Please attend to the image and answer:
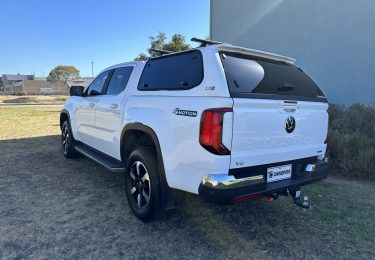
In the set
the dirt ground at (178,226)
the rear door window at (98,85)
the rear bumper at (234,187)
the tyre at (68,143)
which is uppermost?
the rear door window at (98,85)

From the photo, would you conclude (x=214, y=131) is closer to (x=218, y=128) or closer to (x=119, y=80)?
(x=218, y=128)

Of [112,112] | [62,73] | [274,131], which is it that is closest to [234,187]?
[274,131]

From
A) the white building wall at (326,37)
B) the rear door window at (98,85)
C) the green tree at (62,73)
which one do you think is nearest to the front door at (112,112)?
the rear door window at (98,85)

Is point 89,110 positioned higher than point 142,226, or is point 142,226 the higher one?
point 89,110

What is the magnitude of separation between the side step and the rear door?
2.01 metres

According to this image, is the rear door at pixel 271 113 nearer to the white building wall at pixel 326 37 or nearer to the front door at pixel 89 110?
the front door at pixel 89 110

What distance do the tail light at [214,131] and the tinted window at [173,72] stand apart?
465mm

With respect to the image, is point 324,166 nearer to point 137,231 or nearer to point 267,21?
point 137,231

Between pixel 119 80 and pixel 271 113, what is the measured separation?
2.58m

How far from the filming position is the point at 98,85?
5.41 m

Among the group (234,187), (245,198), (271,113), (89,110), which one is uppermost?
(271,113)

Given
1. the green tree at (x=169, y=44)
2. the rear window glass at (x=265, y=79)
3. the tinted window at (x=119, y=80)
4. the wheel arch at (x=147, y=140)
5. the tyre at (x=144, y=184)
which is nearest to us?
the rear window glass at (x=265, y=79)

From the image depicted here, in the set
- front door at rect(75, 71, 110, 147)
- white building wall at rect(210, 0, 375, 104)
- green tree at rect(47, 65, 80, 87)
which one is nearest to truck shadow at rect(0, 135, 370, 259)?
front door at rect(75, 71, 110, 147)

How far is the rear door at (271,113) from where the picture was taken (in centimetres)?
278
